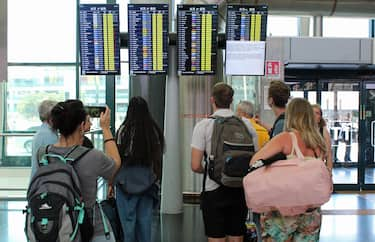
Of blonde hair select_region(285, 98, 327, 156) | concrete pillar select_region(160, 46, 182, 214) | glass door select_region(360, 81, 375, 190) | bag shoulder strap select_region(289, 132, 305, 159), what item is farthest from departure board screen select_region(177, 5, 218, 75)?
glass door select_region(360, 81, 375, 190)

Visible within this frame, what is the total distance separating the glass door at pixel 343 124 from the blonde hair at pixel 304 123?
19.0ft

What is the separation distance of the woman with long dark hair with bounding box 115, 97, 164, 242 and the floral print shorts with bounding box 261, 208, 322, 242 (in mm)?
906

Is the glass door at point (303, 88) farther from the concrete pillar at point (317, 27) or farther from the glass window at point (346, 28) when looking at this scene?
the glass window at point (346, 28)

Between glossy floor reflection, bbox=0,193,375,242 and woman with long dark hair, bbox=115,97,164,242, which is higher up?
woman with long dark hair, bbox=115,97,164,242

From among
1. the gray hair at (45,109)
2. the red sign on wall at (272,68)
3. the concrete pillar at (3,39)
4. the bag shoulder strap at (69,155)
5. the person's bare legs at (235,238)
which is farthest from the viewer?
the red sign on wall at (272,68)

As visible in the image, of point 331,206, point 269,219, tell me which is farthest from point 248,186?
point 331,206

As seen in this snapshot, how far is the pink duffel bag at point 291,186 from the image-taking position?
2.35m

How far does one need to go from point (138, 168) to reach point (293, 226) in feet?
3.62

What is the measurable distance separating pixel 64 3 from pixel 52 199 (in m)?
6.77

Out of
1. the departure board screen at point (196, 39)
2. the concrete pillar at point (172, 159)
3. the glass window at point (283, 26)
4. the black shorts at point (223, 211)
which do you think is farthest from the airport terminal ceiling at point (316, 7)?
the black shorts at point (223, 211)

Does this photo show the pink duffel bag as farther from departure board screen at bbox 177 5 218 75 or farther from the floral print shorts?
departure board screen at bbox 177 5 218 75

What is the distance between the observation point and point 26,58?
8.27 meters

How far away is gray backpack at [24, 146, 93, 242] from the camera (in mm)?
2010

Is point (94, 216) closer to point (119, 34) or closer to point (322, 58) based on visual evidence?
point (119, 34)
